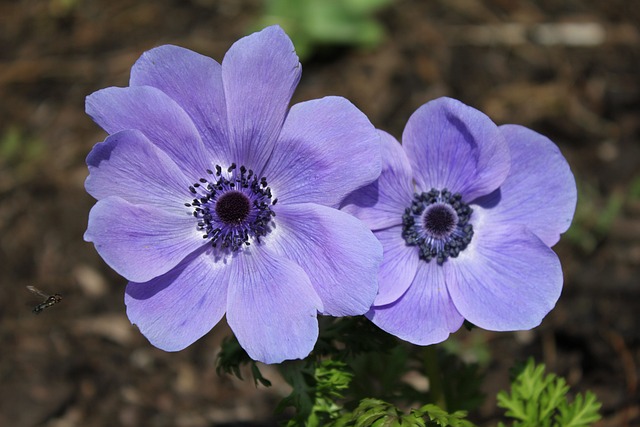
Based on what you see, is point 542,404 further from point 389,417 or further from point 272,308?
point 272,308

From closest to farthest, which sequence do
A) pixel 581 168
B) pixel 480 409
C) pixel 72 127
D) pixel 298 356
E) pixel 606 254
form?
pixel 298 356, pixel 480 409, pixel 606 254, pixel 581 168, pixel 72 127

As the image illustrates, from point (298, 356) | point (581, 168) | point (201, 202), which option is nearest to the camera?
point (298, 356)

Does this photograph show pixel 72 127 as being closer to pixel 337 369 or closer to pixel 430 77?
Result: pixel 430 77

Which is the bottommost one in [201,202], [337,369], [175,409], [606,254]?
[175,409]

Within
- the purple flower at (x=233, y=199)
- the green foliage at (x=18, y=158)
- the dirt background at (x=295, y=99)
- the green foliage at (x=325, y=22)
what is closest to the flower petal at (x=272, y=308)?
the purple flower at (x=233, y=199)

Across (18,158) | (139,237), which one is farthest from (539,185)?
(18,158)

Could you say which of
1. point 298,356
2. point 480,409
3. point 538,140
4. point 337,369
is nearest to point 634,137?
point 480,409
